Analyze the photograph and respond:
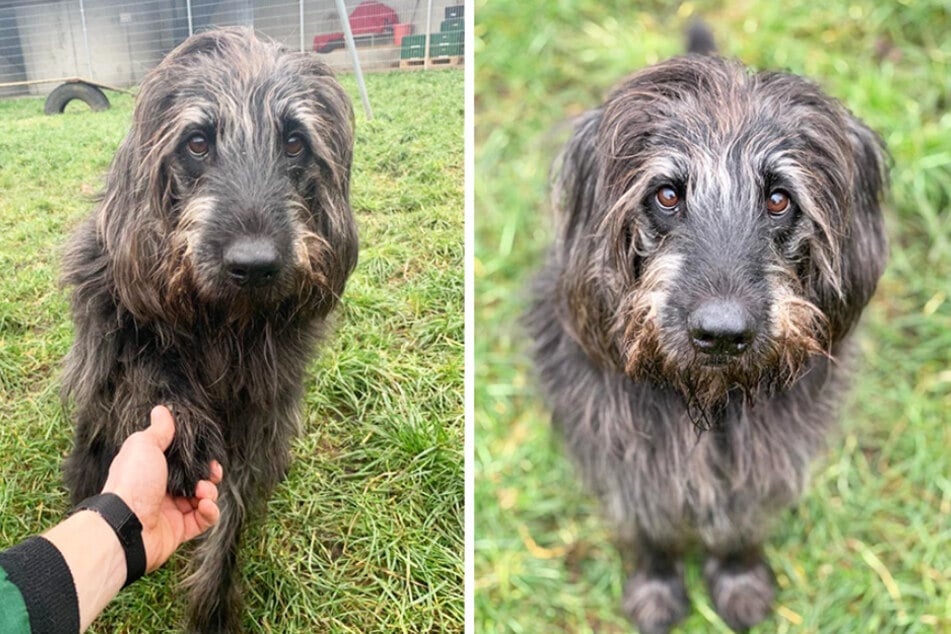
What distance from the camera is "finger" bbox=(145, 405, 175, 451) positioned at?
1.46 m

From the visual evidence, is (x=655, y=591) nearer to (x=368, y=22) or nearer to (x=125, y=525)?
(x=125, y=525)

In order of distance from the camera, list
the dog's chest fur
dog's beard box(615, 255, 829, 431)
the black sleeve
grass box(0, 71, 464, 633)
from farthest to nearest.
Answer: the dog's chest fur < grass box(0, 71, 464, 633) < dog's beard box(615, 255, 829, 431) < the black sleeve

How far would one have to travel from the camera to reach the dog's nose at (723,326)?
4.36 feet

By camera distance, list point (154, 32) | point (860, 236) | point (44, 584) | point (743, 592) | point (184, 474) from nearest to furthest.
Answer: point (44, 584) → point (154, 32) → point (184, 474) → point (860, 236) → point (743, 592)

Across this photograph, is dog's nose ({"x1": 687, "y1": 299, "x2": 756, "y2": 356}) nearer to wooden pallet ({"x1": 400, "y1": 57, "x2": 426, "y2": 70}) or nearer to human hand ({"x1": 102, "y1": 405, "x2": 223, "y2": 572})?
wooden pallet ({"x1": 400, "y1": 57, "x2": 426, "y2": 70})

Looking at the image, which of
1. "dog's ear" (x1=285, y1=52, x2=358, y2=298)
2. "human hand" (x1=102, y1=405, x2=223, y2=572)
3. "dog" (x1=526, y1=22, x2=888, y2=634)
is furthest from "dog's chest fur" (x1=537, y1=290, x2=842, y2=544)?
"human hand" (x1=102, y1=405, x2=223, y2=572)

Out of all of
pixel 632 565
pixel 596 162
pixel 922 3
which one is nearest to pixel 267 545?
pixel 596 162

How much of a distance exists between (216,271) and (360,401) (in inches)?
15.5

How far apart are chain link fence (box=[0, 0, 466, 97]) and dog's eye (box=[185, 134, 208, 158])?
0.50 ft

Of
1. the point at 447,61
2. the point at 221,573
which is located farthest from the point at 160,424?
the point at 447,61

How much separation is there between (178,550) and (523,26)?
1729 mm

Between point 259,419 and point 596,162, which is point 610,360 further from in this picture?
point 259,419

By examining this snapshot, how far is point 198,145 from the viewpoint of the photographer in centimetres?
131

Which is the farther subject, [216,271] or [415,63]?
[415,63]
